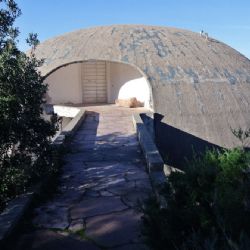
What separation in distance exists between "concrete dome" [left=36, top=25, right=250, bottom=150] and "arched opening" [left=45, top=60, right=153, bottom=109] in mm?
1878

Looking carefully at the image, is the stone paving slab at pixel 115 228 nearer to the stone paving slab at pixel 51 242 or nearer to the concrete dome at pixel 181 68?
the stone paving slab at pixel 51 242

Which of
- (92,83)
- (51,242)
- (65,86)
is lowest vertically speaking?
(51,242)

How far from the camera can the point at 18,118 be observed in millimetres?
5445

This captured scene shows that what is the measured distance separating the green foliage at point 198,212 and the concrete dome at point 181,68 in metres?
11.4

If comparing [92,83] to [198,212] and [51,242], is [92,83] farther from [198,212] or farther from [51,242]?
[198,212]

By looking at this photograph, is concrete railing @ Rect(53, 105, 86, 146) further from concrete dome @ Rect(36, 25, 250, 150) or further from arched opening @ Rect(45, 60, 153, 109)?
arched opening @ Rect(45, 60, 153, 109)

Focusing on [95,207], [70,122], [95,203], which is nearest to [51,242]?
[95,207]

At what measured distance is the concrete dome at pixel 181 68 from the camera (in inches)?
611

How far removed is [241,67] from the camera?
19.0 metres

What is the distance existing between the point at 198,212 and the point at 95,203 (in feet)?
8.61

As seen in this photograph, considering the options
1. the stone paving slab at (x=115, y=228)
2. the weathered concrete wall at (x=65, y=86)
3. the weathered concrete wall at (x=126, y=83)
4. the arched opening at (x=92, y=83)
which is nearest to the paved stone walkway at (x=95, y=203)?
the stone paving slab at (x=115, y=228)

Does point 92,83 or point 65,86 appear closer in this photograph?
point 65,86

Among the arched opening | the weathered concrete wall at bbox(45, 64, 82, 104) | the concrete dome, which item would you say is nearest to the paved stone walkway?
the concrete dome

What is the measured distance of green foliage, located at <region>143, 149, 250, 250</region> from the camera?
9.83 feet
